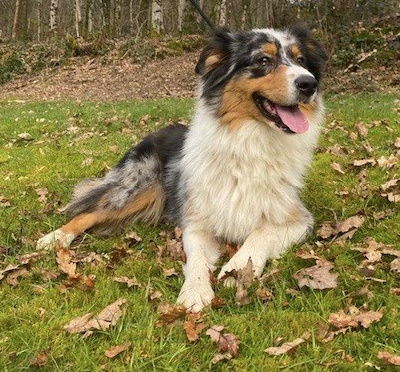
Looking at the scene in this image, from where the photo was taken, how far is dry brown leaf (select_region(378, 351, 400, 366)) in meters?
2.43

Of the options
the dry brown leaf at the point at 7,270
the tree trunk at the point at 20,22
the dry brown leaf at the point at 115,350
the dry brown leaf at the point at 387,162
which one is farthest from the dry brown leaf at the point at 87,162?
the tree trunk at the point at 20,22

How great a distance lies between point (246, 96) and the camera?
4105mm

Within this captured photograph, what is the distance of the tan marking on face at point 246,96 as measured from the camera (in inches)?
Answer: 156

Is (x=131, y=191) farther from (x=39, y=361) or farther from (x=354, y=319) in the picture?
(x=354, y=319)

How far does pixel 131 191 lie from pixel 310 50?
223 cm

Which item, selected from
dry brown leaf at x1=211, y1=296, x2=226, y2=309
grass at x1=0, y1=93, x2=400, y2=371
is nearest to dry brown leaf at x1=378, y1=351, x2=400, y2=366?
grass at x1=0, y1=93, x2=400, y2=371

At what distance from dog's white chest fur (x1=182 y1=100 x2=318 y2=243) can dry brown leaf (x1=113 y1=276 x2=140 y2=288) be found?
879 millimetres

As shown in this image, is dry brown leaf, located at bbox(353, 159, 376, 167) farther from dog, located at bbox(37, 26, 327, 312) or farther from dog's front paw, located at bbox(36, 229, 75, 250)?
dog's front paw, located at bbox(36, 229, 75, 250)

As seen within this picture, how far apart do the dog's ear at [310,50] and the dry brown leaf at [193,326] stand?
2.74m

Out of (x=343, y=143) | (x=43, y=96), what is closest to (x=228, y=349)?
(x=343, y=143)

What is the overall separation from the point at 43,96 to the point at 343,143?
51.0ft

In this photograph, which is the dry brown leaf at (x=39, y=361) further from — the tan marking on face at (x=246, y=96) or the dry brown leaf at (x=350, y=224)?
the dry brown leaf at (x=350, y=224)

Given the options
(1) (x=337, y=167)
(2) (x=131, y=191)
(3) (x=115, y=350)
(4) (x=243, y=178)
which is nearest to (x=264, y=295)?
(3) (x=115, y=350)

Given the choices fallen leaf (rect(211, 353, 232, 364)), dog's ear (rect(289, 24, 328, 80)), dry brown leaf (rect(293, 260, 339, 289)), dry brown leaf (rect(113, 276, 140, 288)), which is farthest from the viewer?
dog's ear (rect(289, 24, 328, 80))
